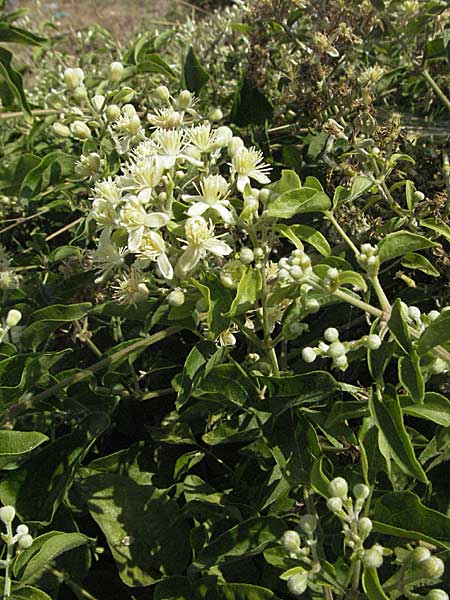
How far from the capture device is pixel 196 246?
113cm

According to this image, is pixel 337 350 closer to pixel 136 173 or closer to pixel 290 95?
pixel 136 173

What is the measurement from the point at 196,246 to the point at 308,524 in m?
0.49

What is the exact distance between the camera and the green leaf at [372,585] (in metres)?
0.93

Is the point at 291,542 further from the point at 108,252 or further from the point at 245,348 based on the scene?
the point at 245,348

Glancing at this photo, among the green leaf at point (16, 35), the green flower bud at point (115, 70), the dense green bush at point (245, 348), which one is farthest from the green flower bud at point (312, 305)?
the green leaf at point (16, 35)

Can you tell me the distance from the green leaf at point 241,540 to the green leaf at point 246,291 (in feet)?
1.25

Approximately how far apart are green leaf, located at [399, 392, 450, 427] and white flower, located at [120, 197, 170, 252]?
513 mm

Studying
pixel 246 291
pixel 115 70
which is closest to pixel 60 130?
pixel 115 70

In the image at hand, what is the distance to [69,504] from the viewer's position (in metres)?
1.43

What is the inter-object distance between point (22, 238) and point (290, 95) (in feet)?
3.78

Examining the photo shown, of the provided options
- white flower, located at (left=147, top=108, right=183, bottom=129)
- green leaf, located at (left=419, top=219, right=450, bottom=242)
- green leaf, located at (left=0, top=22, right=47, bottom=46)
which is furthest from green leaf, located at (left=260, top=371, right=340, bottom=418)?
green leaf, located at (left=0, top=22, right=47, bottom=46)

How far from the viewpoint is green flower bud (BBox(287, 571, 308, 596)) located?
3.15 feet

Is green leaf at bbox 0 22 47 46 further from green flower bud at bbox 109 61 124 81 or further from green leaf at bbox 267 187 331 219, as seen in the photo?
green leaf at bbox 267 187 331 219

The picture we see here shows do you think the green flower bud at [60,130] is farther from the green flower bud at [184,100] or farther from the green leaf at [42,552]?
the green leaf at [42,552]
